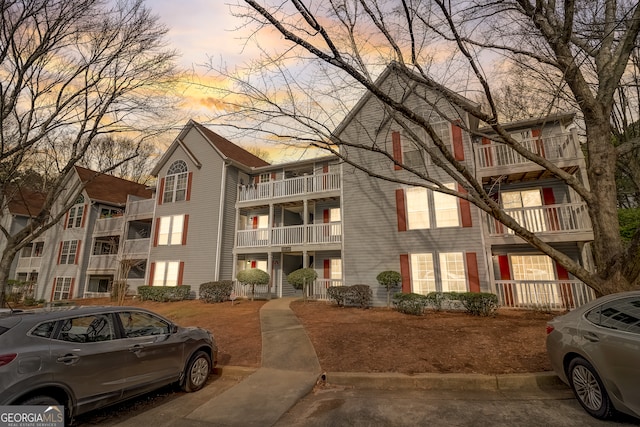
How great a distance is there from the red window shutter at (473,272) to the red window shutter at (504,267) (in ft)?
6.64

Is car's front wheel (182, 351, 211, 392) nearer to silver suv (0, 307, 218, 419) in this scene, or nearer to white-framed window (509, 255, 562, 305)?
silver suv (0, 307, 218, 419)

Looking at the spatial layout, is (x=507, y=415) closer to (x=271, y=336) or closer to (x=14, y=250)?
(x=271, y=336)

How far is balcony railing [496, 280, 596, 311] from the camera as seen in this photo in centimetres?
1097

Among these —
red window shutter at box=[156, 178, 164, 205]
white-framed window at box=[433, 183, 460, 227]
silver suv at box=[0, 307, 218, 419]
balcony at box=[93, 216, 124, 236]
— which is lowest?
silver suv at box=[0, 307, 218, 419]

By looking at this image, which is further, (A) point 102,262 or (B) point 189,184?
(A) point 102,262

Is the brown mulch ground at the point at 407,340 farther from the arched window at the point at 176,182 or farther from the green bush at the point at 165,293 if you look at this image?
the arched window at the point at 176,182

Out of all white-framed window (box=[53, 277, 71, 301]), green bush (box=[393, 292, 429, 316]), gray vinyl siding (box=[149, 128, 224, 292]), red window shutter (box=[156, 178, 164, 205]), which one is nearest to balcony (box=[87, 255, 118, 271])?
white-framed window (box=[53, 277, 71, 301])

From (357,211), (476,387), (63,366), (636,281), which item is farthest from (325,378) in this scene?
(357,211)

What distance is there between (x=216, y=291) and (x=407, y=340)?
39.0 feet

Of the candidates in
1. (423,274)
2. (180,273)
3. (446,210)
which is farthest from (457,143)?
(180,273)

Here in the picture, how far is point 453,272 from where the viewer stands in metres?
12.7

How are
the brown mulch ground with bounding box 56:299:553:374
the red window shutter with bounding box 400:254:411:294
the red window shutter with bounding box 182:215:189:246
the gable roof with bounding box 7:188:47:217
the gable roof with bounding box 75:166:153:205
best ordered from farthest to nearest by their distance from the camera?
1. the gable roof with bounding box 7:188:47:217
2. the gable roof with bounding box 75:166:153:205
3. the red window shutter with bounding box 182:215:189:246
4. the red window shutter with bounding box 400:254:411:294
5. the brown mulch ground with bounding box 56:299:553:374

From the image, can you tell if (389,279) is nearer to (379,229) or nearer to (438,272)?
(438,272)

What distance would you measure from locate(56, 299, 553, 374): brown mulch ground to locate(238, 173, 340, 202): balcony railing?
7738 millimetres
